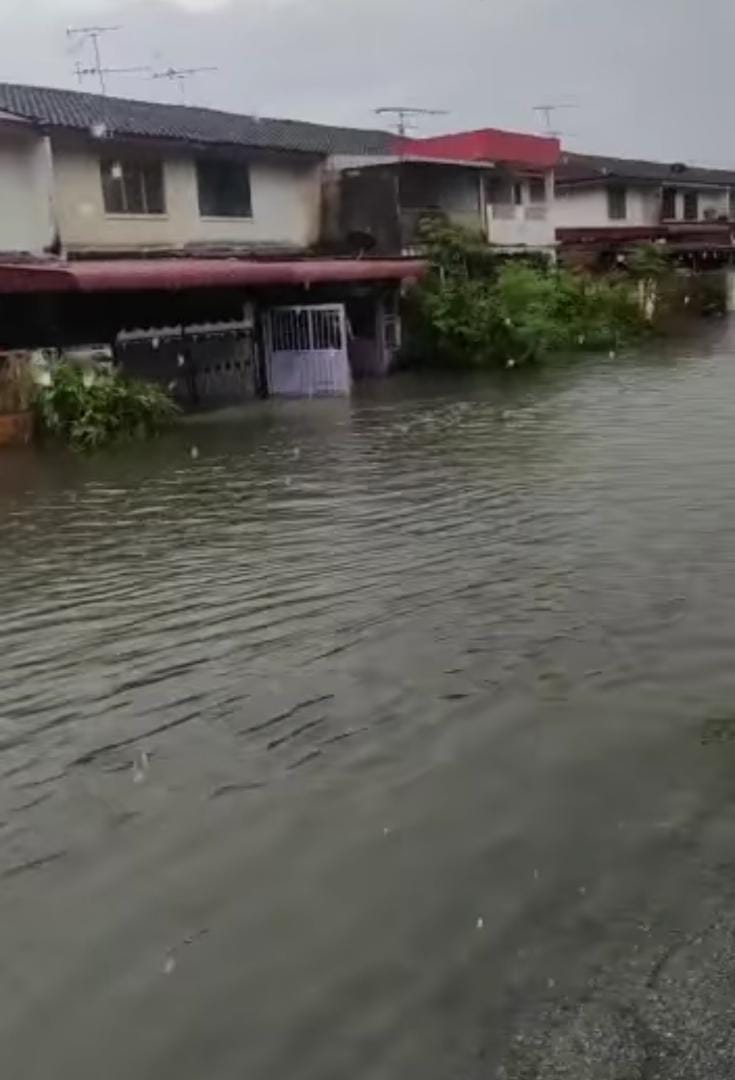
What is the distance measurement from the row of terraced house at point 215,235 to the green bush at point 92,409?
1.52 metres

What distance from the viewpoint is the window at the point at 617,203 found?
44.8 m

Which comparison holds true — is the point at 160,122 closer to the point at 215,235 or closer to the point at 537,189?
the point at 215,235

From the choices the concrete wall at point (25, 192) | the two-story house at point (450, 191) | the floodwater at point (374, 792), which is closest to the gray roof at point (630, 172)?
the two-story house at point (450, 191)

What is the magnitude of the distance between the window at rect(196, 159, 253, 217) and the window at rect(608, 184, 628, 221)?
2266 centimetres

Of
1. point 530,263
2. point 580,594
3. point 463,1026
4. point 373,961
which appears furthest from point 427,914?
point 530,263

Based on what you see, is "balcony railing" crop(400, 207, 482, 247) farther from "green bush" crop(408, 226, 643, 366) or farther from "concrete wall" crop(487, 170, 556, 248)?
"concrete wall" crop(487, 170, 556, 248)

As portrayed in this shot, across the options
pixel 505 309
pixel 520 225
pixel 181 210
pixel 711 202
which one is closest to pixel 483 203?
pixel 520 225

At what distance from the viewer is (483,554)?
31.2 ft

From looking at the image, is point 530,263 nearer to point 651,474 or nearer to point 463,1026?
point 651,474

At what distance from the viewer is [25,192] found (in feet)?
68.6

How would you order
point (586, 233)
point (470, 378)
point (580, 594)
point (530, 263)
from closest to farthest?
point (580, 594) → point (470, 378) → point (530, 263) → point (586, 233)

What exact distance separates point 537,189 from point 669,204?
14.6m

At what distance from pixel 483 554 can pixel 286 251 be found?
1916 centimetres

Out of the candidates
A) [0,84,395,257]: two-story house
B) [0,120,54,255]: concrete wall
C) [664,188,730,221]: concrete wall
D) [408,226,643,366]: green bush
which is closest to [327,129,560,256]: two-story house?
[0,84,395,257]: two-story house
